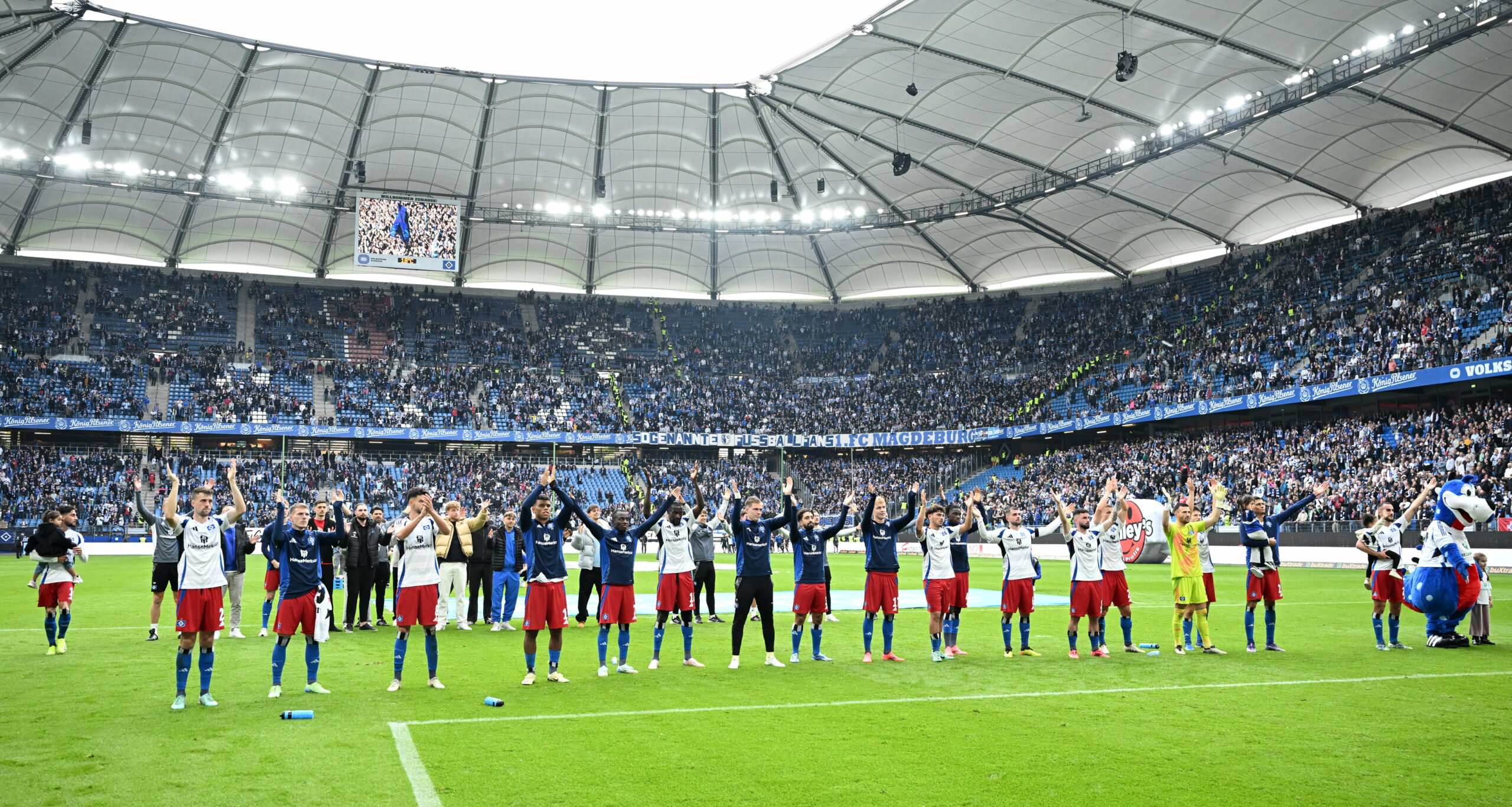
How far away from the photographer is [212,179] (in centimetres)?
4606

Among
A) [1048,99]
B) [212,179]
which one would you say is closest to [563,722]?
[1048,99]

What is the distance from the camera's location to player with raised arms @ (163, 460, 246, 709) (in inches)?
383

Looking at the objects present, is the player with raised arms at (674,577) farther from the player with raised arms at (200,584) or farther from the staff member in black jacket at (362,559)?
the staff member in black jacket at (362,559)

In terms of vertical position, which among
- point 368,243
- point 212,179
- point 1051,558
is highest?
point 212,179

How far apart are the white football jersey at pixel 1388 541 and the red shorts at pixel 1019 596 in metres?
4.74

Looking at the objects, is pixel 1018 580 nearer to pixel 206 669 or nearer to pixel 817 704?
pixel 817 704

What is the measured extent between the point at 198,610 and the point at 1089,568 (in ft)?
33.2

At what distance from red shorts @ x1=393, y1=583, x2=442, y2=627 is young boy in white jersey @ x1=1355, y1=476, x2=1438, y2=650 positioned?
11.6 meters

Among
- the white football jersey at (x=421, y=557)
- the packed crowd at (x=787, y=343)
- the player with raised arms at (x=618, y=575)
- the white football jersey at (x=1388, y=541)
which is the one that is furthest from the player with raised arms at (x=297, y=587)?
the packed crowd at (x=787, y=343)

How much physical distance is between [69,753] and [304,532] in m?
3.36

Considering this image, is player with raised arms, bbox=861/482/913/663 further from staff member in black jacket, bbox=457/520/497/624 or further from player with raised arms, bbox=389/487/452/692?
staff member in black jacket, bbox=457/520/497/624

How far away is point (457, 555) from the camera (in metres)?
15.7

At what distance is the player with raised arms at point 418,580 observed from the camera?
35.1ft

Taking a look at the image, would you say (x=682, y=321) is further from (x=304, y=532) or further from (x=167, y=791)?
(x=167, y=791)
